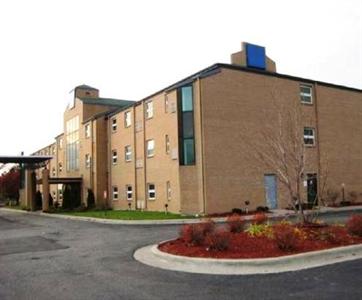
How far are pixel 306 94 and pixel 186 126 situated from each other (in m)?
10.5

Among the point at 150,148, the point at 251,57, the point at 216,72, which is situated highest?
the point at 251,57

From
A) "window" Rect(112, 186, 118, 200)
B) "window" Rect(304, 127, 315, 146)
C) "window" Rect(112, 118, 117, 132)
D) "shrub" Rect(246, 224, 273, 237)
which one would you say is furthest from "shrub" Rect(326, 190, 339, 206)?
"shrub" Rect(246, 224, 273, 237)

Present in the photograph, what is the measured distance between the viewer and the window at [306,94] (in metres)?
36.2

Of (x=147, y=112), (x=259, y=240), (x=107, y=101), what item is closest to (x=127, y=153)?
(x=147, y=112)

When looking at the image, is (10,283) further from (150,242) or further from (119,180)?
(119,180)

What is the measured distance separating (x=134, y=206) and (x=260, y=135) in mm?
11948

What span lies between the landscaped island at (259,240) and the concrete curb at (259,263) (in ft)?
1.38

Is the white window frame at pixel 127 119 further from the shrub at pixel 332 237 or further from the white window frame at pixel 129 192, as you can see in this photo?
the shrub at pixel 332 237

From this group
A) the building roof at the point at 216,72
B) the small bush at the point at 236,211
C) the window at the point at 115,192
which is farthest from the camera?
the window at the point at 115,192

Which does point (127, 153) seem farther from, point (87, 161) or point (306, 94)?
point (306, 94)

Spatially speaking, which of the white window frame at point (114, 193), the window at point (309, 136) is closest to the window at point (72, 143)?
the white window frame at point (114, 193)

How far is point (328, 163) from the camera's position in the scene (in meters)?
36.2

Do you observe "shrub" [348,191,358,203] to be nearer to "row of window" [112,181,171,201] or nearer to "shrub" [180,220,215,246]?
"row of window" [112,181,171,201]

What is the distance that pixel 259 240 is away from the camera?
541 inches
